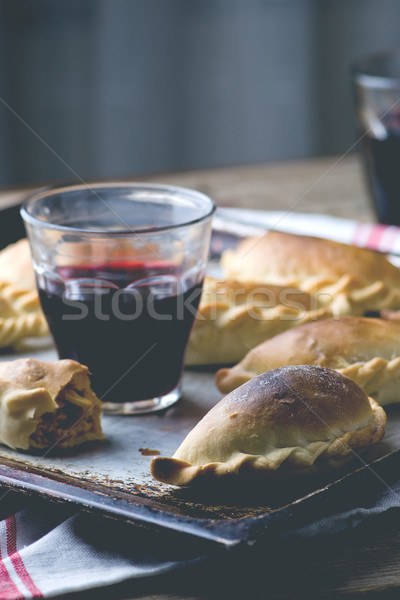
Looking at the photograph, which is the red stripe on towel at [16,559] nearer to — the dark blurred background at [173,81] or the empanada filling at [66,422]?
the empanada filling at [66,422]

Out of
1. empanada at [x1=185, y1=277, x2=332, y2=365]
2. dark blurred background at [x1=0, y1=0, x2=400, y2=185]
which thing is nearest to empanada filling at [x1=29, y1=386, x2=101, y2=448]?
empanada at [x1=185, y1=277, x2=332, y2=365]

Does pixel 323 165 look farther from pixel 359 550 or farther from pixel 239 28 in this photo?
pixel 359 550

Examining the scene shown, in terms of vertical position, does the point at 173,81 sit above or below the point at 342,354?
below

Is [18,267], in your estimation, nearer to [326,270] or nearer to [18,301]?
[18,301]

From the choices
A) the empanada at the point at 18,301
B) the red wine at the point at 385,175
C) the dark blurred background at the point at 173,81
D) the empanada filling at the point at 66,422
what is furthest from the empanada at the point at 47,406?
the dark blurred background at the point at 173,81

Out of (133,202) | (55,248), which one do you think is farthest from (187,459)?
(133,202)

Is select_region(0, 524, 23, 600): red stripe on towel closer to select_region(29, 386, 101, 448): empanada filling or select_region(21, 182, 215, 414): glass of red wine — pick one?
select_region(29, 386, 101, 448): empanada filling

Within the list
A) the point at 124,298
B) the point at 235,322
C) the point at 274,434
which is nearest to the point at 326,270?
the point at 235,322
